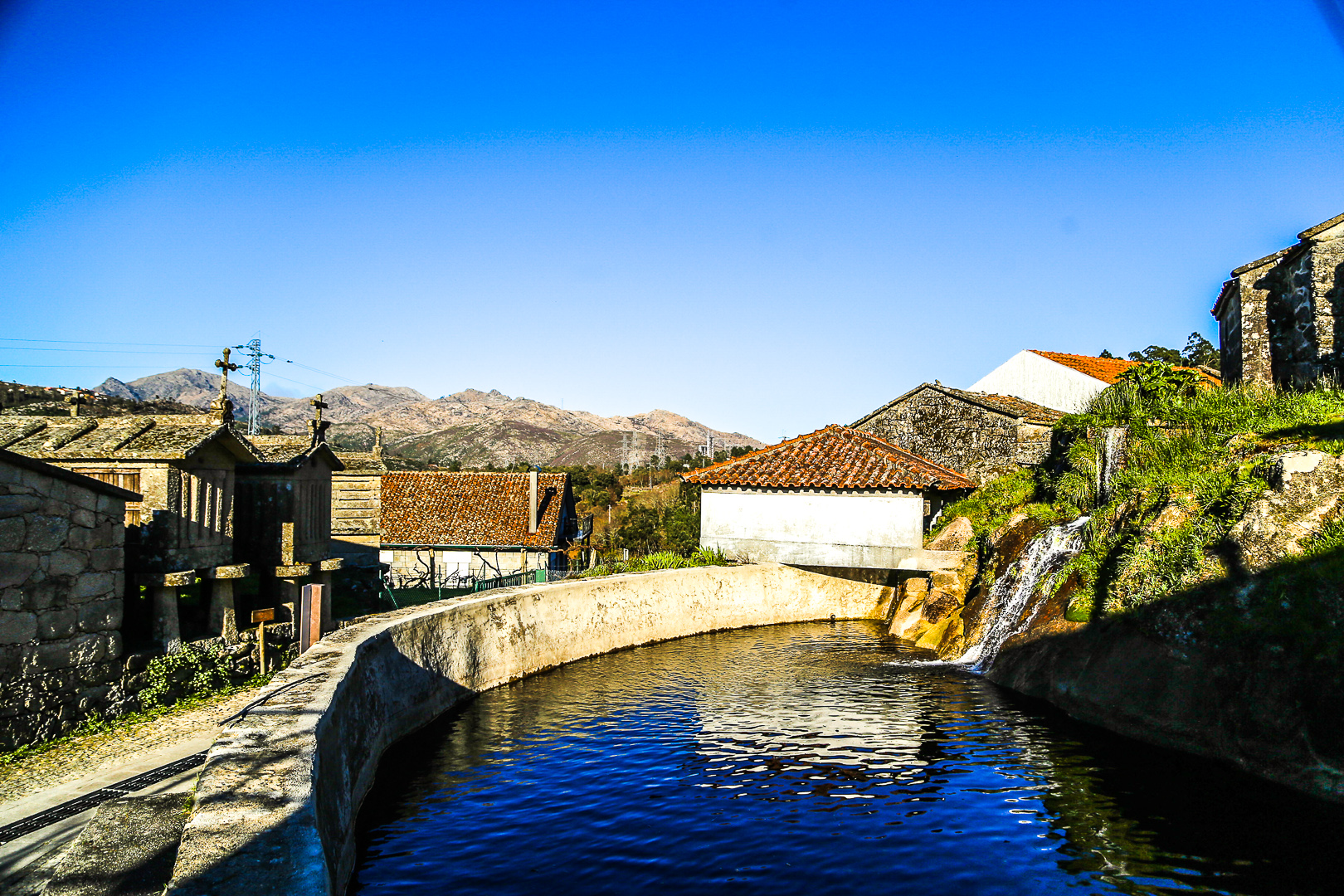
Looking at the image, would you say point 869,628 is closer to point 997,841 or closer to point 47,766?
point 997,841

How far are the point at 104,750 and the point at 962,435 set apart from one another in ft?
88.1

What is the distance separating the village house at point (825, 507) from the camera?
857 inches

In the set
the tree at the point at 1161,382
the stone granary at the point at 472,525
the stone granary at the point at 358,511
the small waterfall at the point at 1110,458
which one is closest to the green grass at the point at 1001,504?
the small waterfall at the point at 1110,458

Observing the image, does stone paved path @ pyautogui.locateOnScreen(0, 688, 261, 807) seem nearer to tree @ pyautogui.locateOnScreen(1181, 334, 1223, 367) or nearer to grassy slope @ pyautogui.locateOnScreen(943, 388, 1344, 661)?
grassy slope @ pyautogui.locateOnScreen(943, 388, 1344, 661)

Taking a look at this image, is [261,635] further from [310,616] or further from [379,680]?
[379,680]

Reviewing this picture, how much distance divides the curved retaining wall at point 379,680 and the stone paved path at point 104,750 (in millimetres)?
Answer: 1763

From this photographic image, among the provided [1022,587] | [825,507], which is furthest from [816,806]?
[825,507]

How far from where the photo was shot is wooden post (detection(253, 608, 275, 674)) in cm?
1351

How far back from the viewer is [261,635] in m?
13.5

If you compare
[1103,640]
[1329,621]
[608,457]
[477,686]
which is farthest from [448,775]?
[608,457]

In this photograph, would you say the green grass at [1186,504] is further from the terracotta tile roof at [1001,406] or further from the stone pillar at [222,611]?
the stone pillar at [222,611]

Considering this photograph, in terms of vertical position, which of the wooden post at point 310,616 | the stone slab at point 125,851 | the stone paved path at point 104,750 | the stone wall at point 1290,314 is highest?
the stone wall at point 1290,314

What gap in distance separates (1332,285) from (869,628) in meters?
12.4

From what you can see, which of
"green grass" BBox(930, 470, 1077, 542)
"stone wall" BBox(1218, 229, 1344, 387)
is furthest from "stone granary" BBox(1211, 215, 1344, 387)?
"green grass" BBox(930, 470, 1077, 542)
